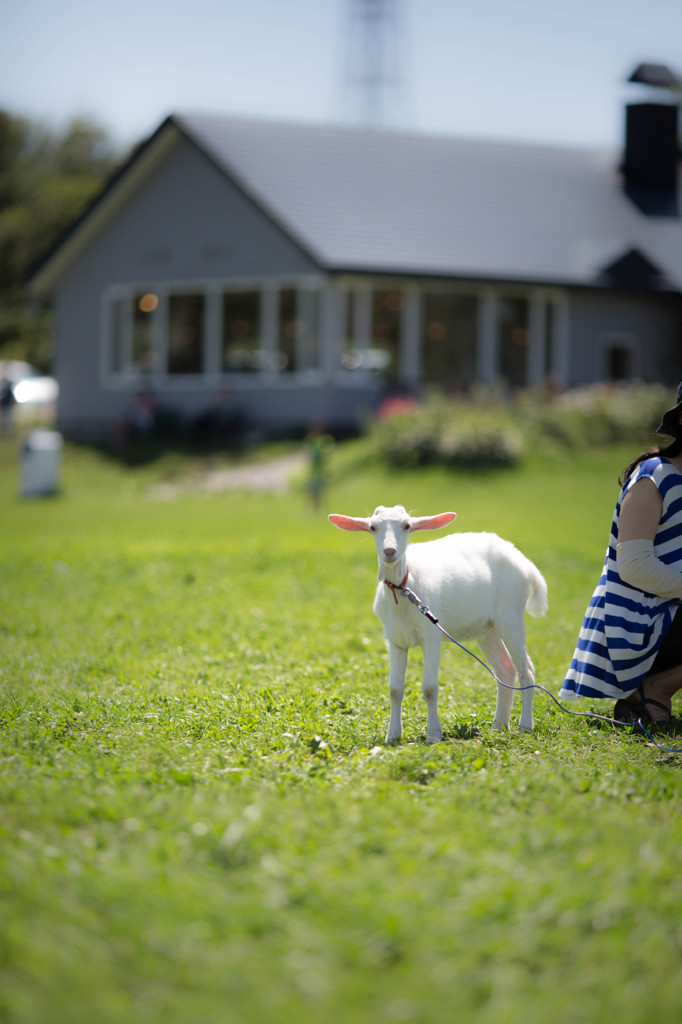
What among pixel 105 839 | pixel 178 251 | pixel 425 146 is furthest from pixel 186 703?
pixel 425 146

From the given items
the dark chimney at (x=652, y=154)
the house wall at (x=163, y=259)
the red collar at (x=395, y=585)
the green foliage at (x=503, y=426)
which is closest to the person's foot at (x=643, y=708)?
the red collar at (x=395, y=585)

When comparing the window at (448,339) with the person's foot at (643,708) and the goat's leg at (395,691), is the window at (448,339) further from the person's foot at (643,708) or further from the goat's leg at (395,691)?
the goat's leg at (395,691)

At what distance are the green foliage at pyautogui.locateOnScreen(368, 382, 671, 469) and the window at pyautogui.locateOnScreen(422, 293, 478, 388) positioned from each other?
170 inches

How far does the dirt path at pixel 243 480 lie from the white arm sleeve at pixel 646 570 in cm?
1653

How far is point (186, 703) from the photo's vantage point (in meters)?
7.44

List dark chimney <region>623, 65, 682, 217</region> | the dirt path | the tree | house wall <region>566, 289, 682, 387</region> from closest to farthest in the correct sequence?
the dirt path, house wall <region>566, 289, 682, 387</region>, dark chimney <region>623, 65, 682, 217</region>, the tree

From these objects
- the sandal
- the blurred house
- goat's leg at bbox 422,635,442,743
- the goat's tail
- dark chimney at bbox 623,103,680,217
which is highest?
dark chimney at bbox 623,103,680,217

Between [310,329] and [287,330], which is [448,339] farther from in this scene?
[287,330]

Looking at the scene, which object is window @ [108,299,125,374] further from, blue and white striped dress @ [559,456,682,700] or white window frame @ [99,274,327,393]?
blue and white striped dress @ [559,456,682,700]

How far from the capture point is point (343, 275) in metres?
26.4

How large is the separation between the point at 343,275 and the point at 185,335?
619cm

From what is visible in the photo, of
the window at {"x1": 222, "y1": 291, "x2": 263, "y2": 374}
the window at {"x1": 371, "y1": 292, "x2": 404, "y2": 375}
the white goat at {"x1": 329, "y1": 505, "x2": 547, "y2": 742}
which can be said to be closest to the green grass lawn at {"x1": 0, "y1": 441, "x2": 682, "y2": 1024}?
the white goat at {"x1": 329, "y1": 505, "x2": 547, "y2": 742}

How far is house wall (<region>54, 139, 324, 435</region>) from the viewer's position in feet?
95.0

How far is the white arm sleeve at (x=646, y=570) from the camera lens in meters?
6.48
